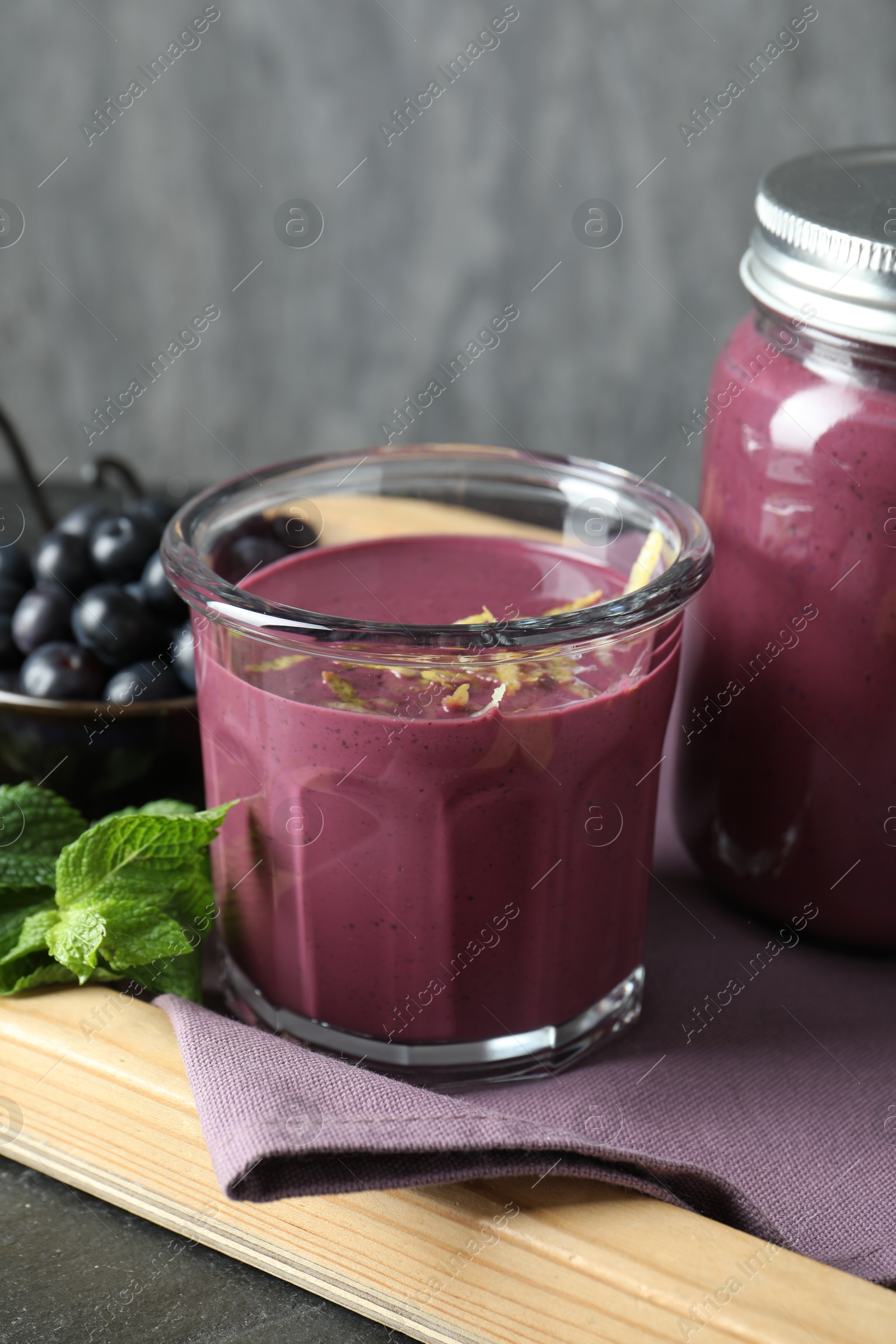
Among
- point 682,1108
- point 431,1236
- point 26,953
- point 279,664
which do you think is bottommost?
point 682,1108

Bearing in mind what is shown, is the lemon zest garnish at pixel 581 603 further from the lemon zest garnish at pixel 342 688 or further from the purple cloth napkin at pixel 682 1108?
the purple cloth napkin at pixel 682 1108

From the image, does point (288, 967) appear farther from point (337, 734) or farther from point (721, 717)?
point (721, 717)

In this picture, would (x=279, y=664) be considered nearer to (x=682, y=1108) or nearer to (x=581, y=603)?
(x=581, y=603)

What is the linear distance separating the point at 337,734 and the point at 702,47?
1.44 metres

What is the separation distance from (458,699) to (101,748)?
1.17ft

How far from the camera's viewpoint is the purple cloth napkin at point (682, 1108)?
68 centimetres

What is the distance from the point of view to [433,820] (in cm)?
76

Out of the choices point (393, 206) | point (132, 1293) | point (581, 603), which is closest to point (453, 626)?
point (581, 603)

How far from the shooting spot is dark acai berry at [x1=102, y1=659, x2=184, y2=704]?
39.6 inches

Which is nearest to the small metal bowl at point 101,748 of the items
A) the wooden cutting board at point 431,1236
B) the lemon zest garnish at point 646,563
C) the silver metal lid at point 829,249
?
the wooden cutting board at point 431,1236

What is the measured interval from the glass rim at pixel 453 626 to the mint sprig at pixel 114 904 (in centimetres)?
15

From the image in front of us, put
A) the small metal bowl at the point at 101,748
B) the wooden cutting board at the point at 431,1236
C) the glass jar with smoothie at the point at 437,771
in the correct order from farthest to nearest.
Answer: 1. the small metal bowl at the point at 101,748
2. the glass jar with smoothie at the point at 437,771
3. the wooden cutting board at the point at 431,1236

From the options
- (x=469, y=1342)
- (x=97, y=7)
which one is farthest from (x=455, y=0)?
(x=469, y=1342)

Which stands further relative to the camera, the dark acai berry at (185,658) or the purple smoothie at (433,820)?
the dark acai berry at (185,658)
